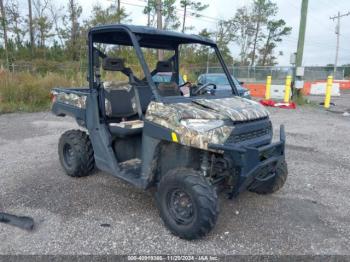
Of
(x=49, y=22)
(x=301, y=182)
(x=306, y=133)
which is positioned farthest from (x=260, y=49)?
(x=301, y=182)

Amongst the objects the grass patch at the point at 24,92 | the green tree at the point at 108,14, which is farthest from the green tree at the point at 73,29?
the grass patch at the point at 24,92

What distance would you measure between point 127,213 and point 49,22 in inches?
1396

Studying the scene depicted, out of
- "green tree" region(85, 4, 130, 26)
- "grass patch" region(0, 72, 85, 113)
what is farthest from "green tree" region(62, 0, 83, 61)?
"grass patch" region(0, 72, 85, 113)

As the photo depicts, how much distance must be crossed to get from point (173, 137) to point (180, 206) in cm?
72

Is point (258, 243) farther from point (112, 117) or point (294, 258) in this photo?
point (112, 117)

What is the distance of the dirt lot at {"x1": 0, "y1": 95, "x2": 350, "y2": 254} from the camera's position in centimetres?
296

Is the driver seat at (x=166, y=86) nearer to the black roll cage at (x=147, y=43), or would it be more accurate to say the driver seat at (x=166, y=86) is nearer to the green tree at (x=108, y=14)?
the black roll cage at (x=147, y=43)

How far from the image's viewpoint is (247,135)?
127 inches

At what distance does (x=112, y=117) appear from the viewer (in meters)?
4.20

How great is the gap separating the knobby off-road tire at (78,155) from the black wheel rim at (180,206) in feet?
5.92

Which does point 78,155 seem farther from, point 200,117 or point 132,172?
point 200,117

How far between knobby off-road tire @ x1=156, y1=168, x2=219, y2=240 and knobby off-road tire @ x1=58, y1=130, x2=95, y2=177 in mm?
1679

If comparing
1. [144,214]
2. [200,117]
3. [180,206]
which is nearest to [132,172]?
[144,214]

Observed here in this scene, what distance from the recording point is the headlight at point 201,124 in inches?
117
